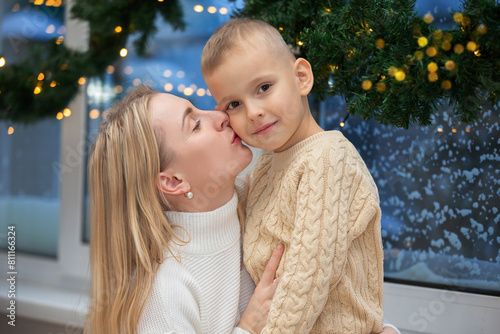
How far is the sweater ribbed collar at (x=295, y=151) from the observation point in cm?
94

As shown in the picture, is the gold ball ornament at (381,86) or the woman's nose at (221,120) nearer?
the gold ball ornament at (381,86)

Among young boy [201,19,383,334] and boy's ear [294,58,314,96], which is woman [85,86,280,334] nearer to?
young boy [201,19,383,334]

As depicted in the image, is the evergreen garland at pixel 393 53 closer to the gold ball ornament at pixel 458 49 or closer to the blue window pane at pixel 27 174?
the gold ball ornament at pixel 458 49

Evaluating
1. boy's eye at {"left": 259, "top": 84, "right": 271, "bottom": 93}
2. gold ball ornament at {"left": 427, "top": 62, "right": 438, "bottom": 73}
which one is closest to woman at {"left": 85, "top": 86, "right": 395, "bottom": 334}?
boy's eye at {"left": 259, "top": 84, "right": 271, "bottom": 93}

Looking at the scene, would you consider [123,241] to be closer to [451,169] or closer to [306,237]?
[306,237]

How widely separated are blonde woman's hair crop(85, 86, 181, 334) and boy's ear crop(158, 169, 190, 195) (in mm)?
14

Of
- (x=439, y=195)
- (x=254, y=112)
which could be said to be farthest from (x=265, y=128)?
(x=439, y=195)

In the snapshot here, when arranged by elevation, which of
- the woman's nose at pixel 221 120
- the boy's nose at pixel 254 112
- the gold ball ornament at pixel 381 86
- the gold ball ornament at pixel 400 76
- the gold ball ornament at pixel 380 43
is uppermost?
the gold ball ornament at pixel 380 43

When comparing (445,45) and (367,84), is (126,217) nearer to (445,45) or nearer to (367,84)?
(367,84)

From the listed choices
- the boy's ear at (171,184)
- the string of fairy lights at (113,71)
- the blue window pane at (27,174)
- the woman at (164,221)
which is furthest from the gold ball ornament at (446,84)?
the blue window pane at (27,174)

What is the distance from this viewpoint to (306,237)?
85 cm

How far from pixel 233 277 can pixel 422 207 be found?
64 centimetres

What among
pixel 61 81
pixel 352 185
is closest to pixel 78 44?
pixel 61 81

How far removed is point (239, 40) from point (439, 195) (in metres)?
0.76
